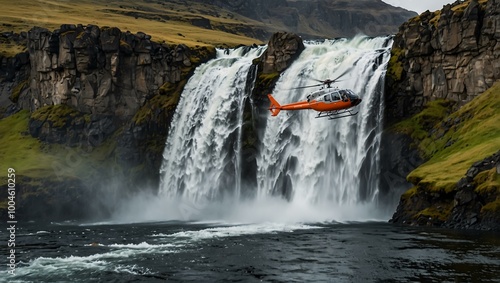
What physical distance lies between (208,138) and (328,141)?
73.1 ft

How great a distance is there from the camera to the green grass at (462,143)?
5703cm

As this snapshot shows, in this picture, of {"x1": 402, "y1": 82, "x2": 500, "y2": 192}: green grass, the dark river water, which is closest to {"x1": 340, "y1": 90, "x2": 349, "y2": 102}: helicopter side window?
A: the dark river water

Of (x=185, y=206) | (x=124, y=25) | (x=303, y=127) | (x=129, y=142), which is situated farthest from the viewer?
(x=124, y=25)

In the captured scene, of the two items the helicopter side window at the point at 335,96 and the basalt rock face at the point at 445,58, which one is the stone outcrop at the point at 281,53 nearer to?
the basalt rock face at the point at 445,58

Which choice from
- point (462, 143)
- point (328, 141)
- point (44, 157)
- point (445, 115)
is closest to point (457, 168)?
point (462, 143)

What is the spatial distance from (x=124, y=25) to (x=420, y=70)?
12148 centimetres

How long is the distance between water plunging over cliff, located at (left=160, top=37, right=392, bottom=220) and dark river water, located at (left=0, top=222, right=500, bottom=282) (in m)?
14.9

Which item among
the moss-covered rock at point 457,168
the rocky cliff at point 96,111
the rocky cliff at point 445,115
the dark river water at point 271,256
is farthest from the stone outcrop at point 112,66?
the dark river water at point 271,256

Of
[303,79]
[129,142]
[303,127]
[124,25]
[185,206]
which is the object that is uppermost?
[124,25]

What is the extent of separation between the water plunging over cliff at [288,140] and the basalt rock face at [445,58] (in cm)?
305

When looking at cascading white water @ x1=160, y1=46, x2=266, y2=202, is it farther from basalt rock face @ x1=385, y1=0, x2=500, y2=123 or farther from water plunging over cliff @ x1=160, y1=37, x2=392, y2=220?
basalt rock face @ x1=385, y1=0, x2=500, y2=123

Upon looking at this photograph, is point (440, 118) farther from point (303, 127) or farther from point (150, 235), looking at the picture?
point (150, 235)

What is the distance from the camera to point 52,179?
3775 inches

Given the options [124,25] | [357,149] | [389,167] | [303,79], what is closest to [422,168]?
[389,167]
